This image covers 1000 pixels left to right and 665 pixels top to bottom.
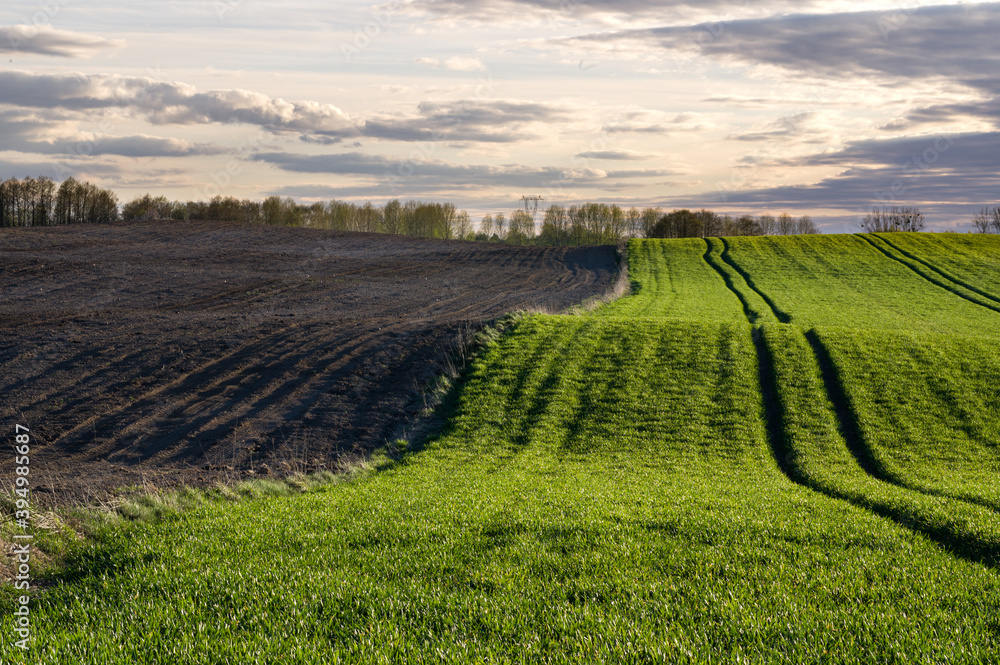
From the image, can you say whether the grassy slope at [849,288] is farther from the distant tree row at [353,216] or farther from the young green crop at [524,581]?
the distant tree row at [353,216]

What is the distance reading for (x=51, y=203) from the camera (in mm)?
87938

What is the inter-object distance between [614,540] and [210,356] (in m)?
22.6

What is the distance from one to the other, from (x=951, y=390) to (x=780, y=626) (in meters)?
23.2

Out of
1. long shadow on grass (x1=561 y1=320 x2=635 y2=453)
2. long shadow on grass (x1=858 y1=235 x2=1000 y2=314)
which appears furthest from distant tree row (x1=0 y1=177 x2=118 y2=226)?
long shadow on grass (x1=858 y1=235 x2=1000 y2=314)

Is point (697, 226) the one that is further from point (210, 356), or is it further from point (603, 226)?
point (210, 356)

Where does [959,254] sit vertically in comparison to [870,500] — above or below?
above

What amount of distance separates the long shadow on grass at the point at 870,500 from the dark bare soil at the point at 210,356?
1367 cm

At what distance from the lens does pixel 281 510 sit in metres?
13.4

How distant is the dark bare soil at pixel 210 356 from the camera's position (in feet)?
64.3

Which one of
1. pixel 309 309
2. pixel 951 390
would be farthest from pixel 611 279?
pixel 951 390

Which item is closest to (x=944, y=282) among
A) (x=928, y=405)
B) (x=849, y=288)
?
(x=849, y=288)

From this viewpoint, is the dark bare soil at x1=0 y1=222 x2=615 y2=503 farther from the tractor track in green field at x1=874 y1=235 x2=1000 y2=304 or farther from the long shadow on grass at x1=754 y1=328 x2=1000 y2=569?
the tractor track in green field at x1=874 y1=235 x2=1000 y2=304

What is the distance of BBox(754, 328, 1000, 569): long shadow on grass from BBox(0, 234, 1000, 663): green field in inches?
2.7

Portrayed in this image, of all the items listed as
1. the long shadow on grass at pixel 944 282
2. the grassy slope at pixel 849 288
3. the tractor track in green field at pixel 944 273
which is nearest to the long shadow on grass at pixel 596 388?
the grassy slope at pixel 849 288
